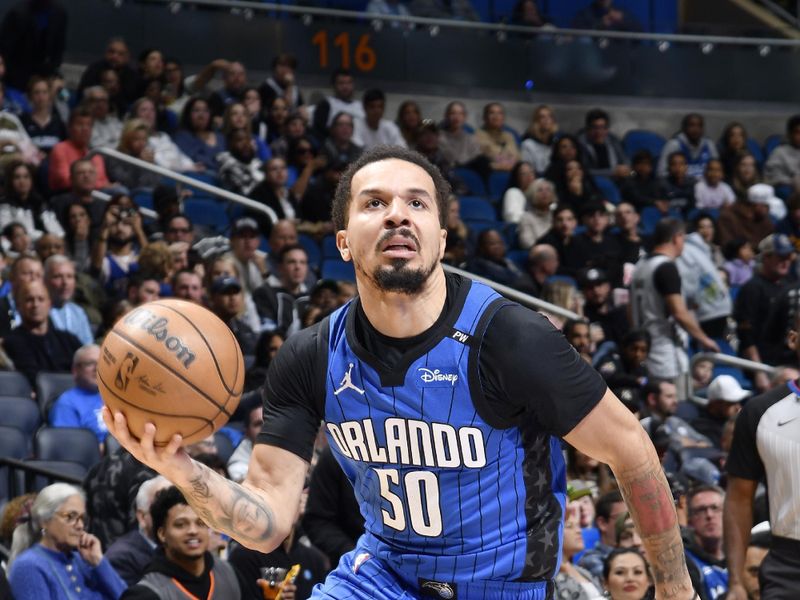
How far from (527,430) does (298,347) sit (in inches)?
28.5

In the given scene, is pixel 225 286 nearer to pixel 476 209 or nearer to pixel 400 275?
pixel 476 209

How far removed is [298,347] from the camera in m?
4.17

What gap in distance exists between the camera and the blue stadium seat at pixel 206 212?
12836 millimetres

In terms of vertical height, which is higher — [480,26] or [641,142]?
[480,26]

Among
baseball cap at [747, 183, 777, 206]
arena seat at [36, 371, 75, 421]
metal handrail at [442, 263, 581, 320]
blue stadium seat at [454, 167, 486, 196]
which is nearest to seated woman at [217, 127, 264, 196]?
metal handrail at [442, 263, 581, 320]

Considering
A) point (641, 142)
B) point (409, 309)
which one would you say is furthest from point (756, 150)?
point (409, 309)

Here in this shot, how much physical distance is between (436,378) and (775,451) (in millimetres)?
2367

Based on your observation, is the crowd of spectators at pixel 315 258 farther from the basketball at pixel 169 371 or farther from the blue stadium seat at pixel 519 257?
the basketball at pixel 169 371

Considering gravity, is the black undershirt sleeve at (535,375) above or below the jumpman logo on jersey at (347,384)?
above

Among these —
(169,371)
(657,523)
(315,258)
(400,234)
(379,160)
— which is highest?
(379,160)

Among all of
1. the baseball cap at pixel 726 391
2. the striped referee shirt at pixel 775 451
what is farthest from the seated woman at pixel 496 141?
the striped referee shirt at pixel 775 451

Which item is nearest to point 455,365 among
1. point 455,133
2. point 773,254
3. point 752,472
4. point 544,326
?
point 544,326

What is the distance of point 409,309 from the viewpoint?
4.00m

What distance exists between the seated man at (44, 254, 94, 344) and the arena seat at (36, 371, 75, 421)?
54cm
